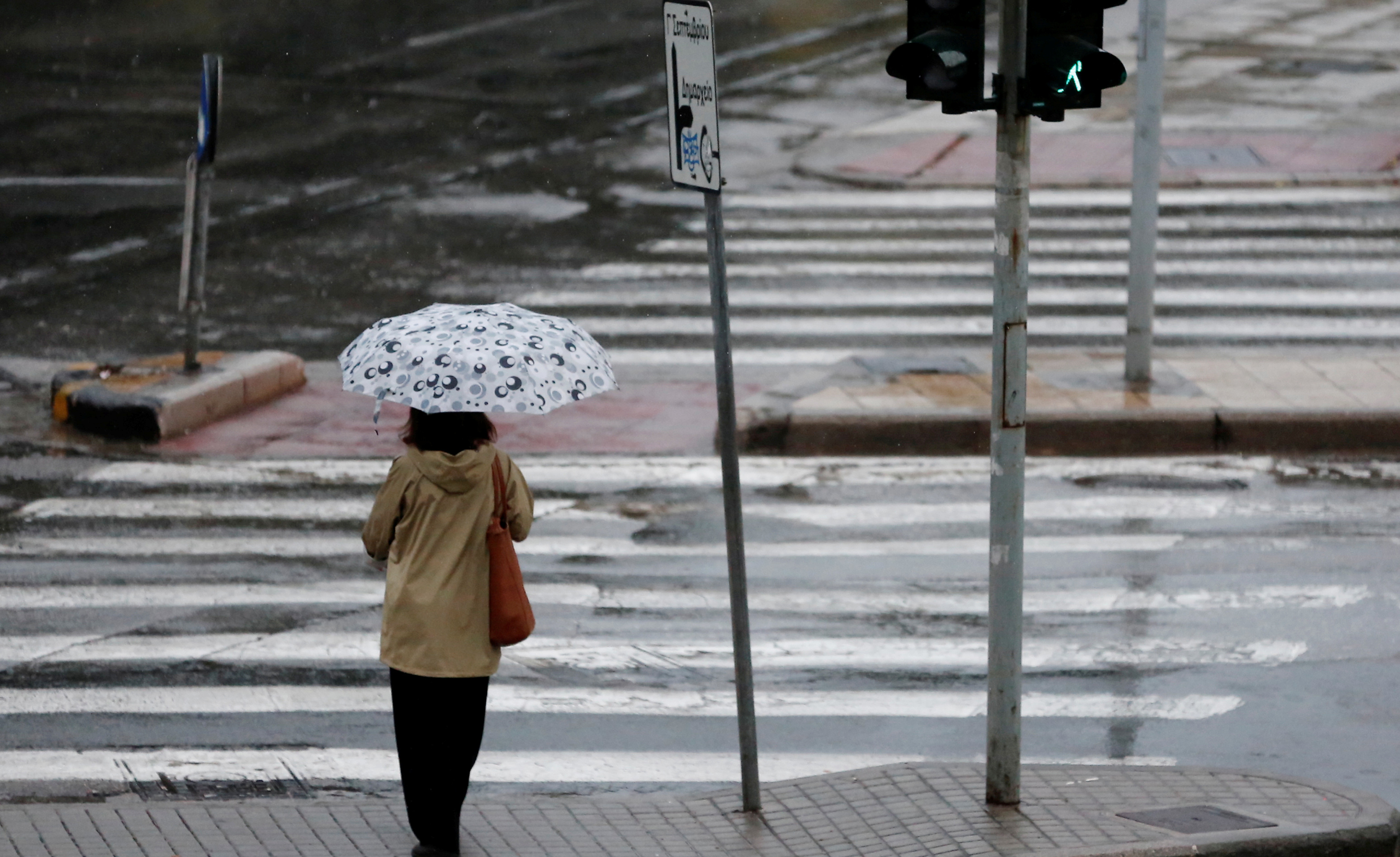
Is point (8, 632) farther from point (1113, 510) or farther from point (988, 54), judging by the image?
point (988, 54)

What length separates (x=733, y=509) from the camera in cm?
672

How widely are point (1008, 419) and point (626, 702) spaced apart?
8.51 ft

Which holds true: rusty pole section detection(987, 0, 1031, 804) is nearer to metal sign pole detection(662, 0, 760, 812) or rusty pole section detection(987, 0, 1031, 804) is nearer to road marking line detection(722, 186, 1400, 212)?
metal sign pole detection(662, 0, 760, 812)

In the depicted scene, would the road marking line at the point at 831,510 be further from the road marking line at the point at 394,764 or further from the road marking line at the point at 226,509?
the road marking line at the point at 394,764

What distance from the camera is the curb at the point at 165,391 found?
43.7 ft

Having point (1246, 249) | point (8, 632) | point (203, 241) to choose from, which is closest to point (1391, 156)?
point (1246, 249)

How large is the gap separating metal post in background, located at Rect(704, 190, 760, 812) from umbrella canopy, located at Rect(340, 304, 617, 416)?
47cm

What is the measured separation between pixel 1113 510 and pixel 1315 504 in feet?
4.05

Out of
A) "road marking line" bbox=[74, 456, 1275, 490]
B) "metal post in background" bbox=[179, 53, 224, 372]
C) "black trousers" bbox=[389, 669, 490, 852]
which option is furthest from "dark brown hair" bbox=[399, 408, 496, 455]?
"metal post in background" bbox=[179, 53, 224, 372]

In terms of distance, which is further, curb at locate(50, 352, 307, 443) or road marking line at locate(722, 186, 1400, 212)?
road marking line at locate(722, 186, 1400, 212)

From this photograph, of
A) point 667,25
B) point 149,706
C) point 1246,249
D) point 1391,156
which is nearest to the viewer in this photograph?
point 667,25

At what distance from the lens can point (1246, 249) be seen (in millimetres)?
19078

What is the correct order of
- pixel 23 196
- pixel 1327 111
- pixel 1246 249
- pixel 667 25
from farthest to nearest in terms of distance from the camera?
pixel 1327 111 → pixel 23 196 → pixel 1246 249 → pixel 667 25

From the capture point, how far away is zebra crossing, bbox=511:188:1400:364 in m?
16.2
